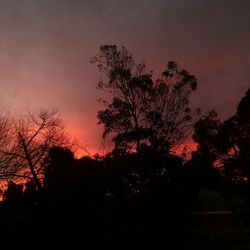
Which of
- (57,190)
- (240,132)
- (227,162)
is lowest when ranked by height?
(57,190)

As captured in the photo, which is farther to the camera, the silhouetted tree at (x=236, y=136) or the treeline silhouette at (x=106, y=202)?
the silhouetted tree at (x=236, y=136)

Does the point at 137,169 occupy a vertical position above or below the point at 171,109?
below

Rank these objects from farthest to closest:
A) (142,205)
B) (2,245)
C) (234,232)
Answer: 1. (142,205)
2. (2,245)
3. (234,232)

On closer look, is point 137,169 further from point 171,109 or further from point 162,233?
point 171,109

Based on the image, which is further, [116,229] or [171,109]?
[171,109]

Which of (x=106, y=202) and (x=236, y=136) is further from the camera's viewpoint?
(x=236, y=136)

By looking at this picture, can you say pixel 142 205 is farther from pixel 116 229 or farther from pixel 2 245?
pixel 2 245

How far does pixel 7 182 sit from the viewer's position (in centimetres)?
2775

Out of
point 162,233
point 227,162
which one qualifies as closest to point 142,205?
point 162,233

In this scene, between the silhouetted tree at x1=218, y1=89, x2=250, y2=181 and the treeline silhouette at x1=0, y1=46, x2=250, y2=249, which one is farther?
the silhouetted tree at x1=218, y1=89, x2=250, y2=181

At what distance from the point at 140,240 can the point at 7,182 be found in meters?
14.6

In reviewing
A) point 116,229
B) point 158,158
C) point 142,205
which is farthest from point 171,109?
point 116,229

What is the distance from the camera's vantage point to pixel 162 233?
55.4 ft

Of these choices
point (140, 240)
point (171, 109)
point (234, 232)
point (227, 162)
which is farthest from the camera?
point (171, 109)
